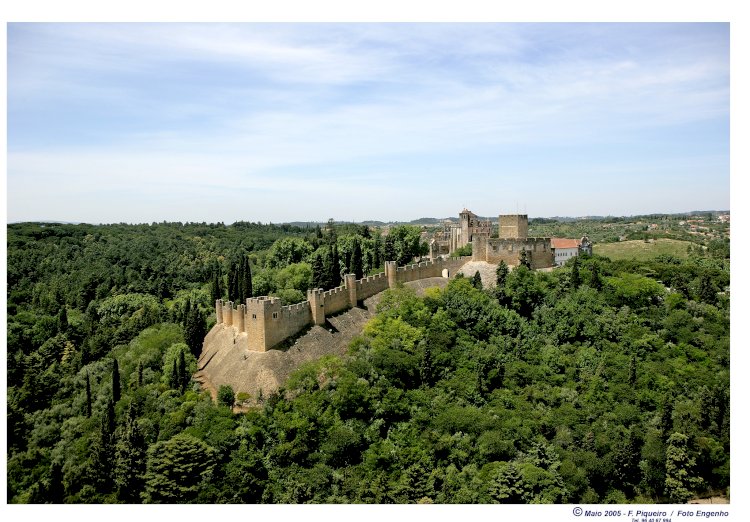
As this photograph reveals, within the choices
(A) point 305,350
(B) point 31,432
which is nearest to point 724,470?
(A) point 305,350

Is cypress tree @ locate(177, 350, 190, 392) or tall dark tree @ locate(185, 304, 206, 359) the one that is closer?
cypress tree @ locate(177, 350, 190, 392)

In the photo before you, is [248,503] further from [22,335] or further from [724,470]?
[22,335]

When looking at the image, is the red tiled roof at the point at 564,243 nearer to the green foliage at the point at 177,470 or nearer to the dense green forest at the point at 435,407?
the dense green forest at the point at 435,407

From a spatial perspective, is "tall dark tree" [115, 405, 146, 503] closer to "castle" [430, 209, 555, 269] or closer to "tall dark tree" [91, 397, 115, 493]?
"tall dark tree" [91, 397, 115, 493]

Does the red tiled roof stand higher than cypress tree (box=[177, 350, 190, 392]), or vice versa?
the red tiled roof

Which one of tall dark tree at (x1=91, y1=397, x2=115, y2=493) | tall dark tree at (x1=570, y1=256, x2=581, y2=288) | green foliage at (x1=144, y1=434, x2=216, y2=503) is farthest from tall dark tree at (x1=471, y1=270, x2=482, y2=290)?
tall dark tree at (x1=91, y1=397, x2=115, y2=493)

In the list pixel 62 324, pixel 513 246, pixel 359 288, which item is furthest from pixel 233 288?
pixel 513 246

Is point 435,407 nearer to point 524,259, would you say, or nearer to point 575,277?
point 575,277

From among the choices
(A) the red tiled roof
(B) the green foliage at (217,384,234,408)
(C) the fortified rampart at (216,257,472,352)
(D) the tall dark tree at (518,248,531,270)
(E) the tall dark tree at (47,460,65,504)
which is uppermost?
(A) the red tiled roof
